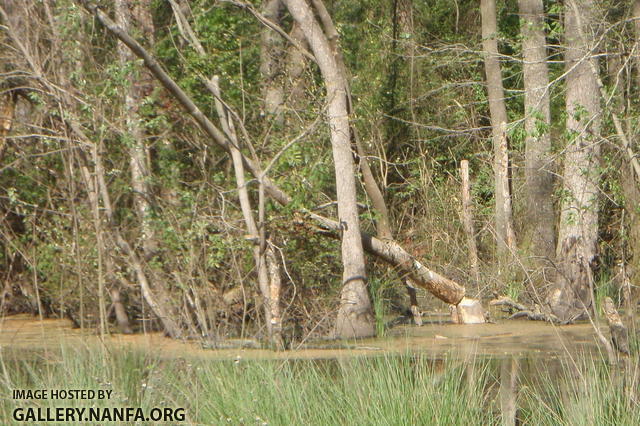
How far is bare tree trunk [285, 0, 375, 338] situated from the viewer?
13.4 m

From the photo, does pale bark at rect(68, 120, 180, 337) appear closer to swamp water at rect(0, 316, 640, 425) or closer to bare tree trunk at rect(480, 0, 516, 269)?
swamp water at rect(0, 316, 640, 425)

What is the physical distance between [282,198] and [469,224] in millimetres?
4571

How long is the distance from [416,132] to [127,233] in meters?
8.75

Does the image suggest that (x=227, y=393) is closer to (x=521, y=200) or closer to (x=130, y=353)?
(x=130, y=353)

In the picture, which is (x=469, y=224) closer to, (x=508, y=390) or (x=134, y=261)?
(x=134, y=261)

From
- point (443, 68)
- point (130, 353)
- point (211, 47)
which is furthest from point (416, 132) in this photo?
point (130, 353)

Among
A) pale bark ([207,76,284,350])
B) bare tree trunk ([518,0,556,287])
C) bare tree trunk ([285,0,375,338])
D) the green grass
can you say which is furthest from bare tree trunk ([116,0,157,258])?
bare tree trunk ([518,0,556,287])

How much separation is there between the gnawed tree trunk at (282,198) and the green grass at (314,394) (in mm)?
5124

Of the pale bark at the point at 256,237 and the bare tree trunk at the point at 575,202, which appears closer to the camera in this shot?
the pale bark at the point at 256,237

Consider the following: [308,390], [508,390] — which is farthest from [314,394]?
[508,390]

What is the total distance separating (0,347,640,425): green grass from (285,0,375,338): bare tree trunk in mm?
5884

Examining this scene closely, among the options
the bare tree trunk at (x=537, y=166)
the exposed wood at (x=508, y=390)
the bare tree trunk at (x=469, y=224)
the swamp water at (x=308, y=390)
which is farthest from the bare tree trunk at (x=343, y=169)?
the swamp water at (x=308, y=390)

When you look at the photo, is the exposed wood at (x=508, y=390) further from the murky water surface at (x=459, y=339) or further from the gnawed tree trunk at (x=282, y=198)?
the gnawed tree trunk at (x=282, y=198)

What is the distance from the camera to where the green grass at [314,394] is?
6488 millimetres
